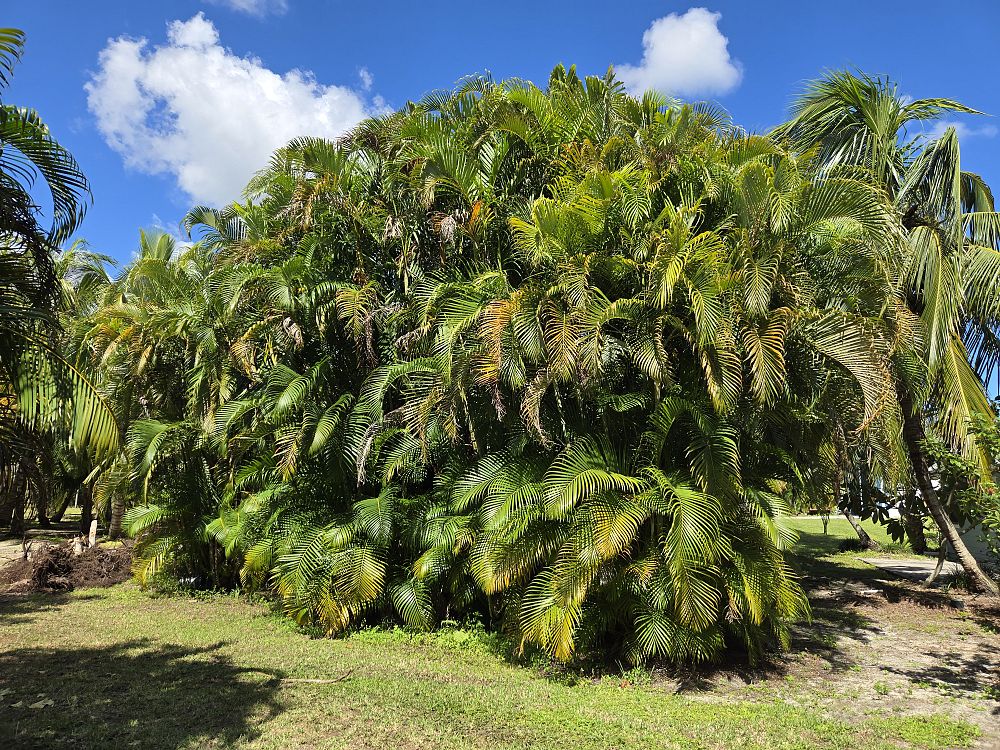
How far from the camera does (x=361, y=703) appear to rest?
674 centimetres

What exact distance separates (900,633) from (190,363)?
1281 cm

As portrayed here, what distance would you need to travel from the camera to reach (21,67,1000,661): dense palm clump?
24.5 feet

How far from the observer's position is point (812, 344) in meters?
7.62

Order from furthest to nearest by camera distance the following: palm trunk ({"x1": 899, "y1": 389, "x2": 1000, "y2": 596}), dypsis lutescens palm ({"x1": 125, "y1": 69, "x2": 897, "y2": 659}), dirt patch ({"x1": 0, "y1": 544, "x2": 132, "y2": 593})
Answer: dirt patch ({"x1": 0, "y1": 544, "x2": 132, "y2": 593})
palm trunk ({"x1": 899, "y1": 389, "x2": 1000, "y2": 596})
dypsis lutescens palm ({"x1": 125, "y1": 69, "x2": 897, "y2": 659})

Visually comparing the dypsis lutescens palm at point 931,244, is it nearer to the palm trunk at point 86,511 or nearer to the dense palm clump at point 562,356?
the dense palm clump at point 562,356

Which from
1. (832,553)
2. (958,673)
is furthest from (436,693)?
(832,553)

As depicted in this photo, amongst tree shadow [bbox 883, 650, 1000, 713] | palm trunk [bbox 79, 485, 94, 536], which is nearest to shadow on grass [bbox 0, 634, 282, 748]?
tree shadow [bbox 883, 650, 1000, 713]

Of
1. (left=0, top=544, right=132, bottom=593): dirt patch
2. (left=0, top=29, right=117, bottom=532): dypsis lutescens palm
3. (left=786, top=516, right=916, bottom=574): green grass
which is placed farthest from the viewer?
(left=786, top=516, right=916, bottom=574): green grass

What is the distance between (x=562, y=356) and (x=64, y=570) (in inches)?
511

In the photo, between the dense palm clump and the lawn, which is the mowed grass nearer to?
the lawn

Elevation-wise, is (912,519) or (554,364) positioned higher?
(554,364)

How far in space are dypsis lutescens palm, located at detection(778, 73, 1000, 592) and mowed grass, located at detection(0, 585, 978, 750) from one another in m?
5.00

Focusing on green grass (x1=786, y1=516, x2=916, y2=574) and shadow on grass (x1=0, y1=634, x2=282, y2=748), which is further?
green grass (x1=786, y1=516, x2=916, y2=574)

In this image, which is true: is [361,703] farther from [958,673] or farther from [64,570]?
→ [64,570]
